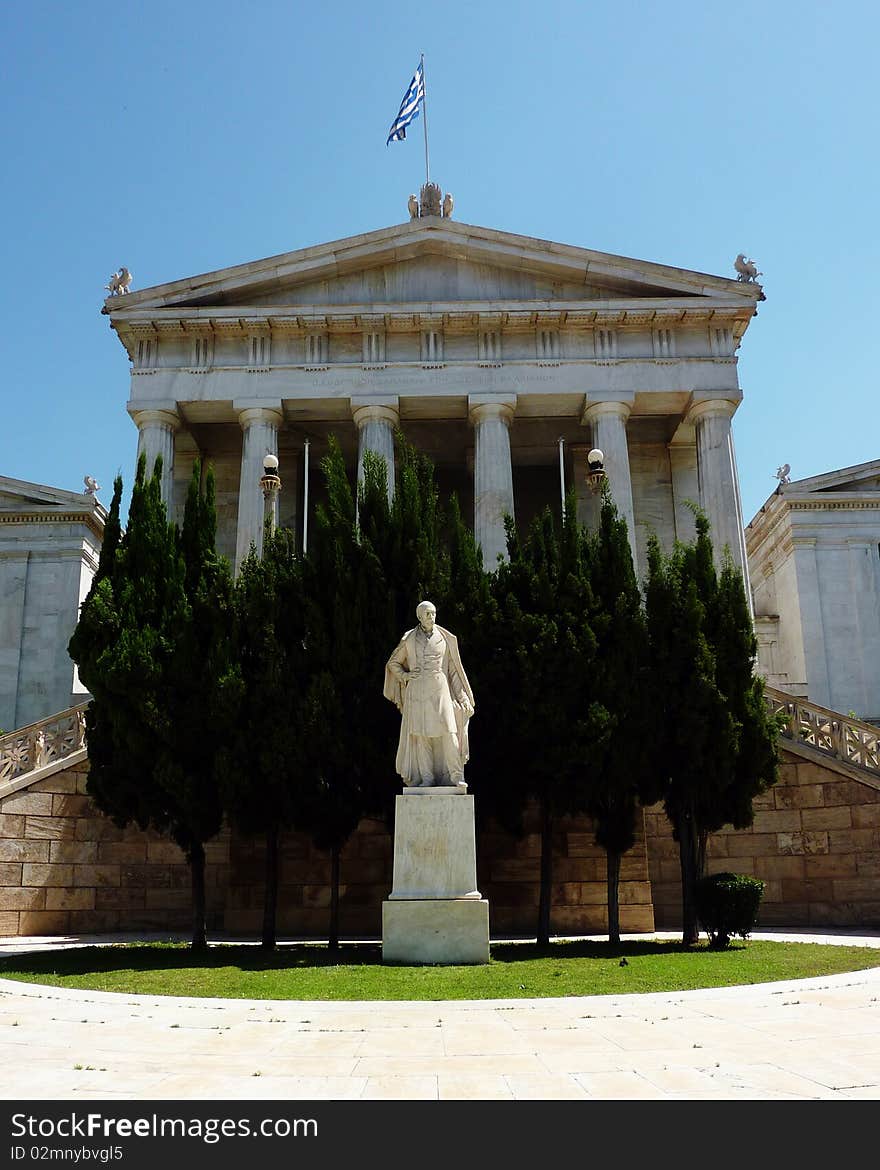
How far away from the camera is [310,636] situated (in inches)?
809

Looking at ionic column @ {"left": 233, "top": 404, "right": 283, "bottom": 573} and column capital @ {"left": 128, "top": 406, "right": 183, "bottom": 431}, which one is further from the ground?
column capital @ {"left": 128, "top": 406, "right": 183, "bottom": 431}

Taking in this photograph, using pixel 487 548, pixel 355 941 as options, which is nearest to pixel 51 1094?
pixel 355 941

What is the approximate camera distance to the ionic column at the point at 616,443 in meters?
34.9

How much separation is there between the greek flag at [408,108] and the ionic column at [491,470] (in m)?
9.70

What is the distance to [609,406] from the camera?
36.2 m

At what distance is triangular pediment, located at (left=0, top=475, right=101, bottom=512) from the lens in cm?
4416

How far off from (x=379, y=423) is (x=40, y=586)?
17122mm

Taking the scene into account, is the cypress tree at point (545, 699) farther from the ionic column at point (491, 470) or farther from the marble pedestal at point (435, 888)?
the ionic column at point (491, 470)

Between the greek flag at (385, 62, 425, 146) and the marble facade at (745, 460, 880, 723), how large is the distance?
21.2 metres

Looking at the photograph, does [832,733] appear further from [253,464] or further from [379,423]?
[253,464]

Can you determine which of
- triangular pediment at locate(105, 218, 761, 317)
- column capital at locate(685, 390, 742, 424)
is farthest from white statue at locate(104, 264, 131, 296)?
column capital at locate(685, 390, 742, 424)

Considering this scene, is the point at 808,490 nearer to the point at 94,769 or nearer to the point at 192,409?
the point at 192,409

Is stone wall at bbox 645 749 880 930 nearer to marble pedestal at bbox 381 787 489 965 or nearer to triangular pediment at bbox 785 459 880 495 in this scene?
marble pedestal at bbox 381 787 489 965

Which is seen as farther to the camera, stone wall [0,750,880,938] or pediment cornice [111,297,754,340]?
pediment cornice [111,297,754,340]
